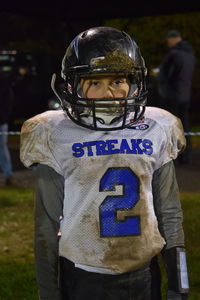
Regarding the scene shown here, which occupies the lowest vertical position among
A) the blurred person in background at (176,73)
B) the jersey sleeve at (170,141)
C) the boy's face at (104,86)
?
the blurred person in background at (176,73)

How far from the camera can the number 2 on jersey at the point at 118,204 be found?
8.66 ft

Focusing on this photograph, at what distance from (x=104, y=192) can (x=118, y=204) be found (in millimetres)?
66

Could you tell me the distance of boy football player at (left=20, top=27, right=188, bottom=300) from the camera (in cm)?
264

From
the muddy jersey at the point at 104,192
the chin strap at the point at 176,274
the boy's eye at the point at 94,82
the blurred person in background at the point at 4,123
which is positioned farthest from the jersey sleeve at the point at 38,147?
the blurred person in background at the point at 4,123

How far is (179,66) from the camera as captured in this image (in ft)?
37.5

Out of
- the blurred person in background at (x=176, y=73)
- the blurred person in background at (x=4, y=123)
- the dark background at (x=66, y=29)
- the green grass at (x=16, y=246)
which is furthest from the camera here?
the dark background at (x=66, y=29)

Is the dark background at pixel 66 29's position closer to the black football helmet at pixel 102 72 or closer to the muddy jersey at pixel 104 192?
the black football helmet at pixel 102 72

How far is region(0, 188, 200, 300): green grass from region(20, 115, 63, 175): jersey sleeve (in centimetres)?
292

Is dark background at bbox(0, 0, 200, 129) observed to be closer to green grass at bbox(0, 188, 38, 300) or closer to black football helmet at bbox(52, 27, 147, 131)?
green grass at bbox(0, 188, 38, 300)

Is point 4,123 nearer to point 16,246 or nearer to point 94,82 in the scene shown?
point 16,246

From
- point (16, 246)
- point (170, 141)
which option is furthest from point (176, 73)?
point (170, 141)

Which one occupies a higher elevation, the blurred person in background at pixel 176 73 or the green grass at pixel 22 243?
the blurred person in background at pixel 176 73

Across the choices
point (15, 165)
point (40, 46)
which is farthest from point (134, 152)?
point (40, 46)

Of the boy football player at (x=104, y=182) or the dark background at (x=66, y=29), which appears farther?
the dark background at (x=66, y=29)
